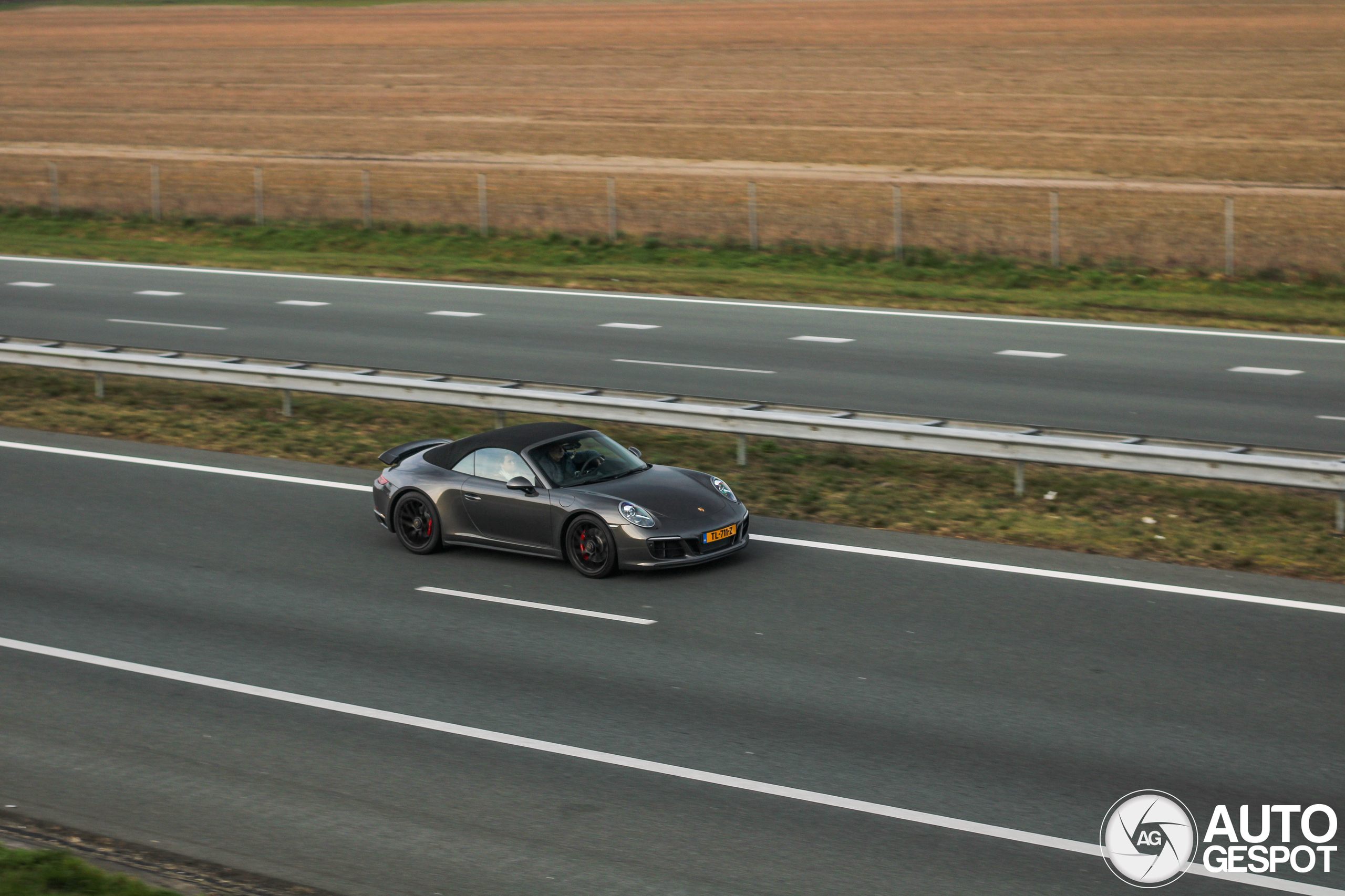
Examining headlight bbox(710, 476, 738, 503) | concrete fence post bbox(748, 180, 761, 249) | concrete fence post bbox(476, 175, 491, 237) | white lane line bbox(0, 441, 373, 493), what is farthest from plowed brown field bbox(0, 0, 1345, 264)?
headlight bbox(710, 476, 738, 503)

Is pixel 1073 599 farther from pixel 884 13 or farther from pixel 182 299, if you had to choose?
pixel 884 13

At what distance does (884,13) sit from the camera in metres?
60.9

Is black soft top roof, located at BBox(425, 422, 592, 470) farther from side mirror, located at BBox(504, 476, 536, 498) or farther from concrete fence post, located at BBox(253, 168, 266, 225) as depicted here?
concrete fence post, located at BBox(253, 168, 266, 225)

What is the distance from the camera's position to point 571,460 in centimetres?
1240

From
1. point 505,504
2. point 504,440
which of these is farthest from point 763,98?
point 505,504

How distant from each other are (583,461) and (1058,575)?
4.02 m

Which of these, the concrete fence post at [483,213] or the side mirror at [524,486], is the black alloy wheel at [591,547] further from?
the concrete fence post at [483,213]

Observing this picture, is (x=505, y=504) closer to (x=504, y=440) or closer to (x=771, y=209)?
(x=504, y=440)

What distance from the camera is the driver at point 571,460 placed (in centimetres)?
1227

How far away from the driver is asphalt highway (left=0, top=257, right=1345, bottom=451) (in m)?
5.68

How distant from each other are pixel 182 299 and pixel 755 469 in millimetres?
14384

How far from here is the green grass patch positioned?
21.5ft

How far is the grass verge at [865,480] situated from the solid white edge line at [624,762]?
5473 mm

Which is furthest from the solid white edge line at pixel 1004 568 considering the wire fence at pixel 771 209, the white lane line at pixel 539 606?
the wire fence at pixel 771 209
